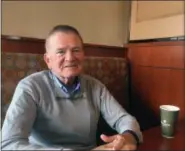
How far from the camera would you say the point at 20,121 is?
966 millimetres

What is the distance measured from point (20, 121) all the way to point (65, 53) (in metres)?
0.40

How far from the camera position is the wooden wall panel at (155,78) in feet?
5.66

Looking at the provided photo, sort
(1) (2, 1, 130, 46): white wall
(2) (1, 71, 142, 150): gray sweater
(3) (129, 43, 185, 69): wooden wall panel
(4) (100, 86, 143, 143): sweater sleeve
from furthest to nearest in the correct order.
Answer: (1) (2, 1, 130, 46): white wall → (3) (129, 43, 185, 69): wooden wall panel → (4) (100, 86, 143, 143): sweater sleeve → (2) (1, 71, 142, 150): gray sweater

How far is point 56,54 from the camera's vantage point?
3.81 feet

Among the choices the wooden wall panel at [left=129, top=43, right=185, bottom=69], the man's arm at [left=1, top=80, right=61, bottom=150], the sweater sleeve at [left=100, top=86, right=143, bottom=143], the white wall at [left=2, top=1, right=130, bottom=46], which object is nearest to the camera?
the man's arm at [left=1, top=80, right=61, bottom=150]

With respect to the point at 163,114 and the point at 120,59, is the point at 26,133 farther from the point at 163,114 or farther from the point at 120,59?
the point at 120,59

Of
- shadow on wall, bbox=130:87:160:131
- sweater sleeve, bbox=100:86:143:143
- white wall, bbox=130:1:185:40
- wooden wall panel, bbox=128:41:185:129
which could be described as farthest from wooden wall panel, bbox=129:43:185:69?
sweater sleeve, bbox=100:86:143:143

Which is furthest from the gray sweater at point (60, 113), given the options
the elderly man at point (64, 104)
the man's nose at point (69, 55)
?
the man's nose at point (69, 55)

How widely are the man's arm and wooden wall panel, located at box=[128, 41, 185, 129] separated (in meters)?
1.11

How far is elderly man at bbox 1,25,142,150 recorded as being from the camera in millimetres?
1090

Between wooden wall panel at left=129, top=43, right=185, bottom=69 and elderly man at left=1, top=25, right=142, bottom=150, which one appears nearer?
elderly man at left=1, top=25, right=142, bottom=150

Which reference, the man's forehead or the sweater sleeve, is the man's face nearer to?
the man's forehead

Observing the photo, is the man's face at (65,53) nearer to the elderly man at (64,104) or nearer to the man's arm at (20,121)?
the elderly man at (64,104)

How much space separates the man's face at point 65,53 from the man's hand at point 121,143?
388mm
